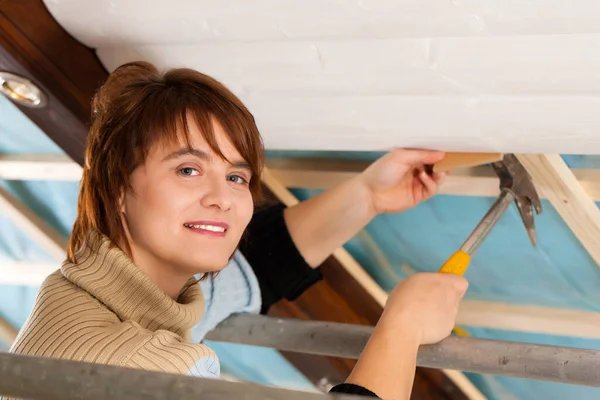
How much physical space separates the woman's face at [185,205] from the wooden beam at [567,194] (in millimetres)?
528

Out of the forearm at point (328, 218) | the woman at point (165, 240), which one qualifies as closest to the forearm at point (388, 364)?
the woman at point (165, 240)

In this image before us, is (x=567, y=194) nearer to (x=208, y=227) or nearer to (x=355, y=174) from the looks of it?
(x=355, y=174)

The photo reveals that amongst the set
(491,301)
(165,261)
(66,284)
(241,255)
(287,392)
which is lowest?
(287,392)

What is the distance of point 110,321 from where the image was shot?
3.60ft

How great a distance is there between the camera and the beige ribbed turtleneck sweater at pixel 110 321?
3.30 feet

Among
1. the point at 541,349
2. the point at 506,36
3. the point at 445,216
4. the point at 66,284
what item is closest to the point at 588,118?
the point at 506,36

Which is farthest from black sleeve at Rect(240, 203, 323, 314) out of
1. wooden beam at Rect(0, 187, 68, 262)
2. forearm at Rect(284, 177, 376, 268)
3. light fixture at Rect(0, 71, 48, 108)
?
wooden beam at Rect(0, 187, 68, 262)

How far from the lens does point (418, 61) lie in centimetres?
107

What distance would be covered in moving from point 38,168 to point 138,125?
81 centimetres

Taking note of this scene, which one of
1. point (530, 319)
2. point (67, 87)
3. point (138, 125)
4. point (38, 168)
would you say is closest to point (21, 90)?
point (67, 87)

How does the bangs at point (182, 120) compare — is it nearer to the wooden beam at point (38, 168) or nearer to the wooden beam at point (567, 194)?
the wooden beam at point (567, 194)

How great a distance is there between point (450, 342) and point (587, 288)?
1.77 feet

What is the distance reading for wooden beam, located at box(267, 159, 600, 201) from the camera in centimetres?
138

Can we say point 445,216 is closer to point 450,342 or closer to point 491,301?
point 491,301
